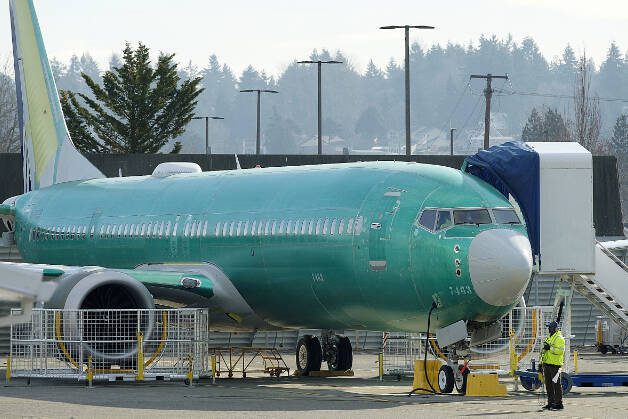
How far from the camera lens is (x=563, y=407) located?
86.4 ft

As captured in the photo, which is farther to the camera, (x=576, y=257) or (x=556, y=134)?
(x=556, y=134)

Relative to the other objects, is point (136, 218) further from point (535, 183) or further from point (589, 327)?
point (589, 327)

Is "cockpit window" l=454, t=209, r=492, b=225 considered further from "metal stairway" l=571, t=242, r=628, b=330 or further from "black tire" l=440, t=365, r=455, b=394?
"metal stairway" l=571, t=242, r=628, b=330

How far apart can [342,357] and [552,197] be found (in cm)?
767

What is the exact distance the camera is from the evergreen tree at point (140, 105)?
8481 centimetres

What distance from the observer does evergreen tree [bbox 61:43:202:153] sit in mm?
84812

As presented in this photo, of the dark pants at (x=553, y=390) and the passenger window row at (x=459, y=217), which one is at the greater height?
the passenger window row at (x=459, y=217)

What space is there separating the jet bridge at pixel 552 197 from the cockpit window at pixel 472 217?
6.38 ft

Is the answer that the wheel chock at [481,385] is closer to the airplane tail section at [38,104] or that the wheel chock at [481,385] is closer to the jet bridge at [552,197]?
the jet bridge at [552,197]

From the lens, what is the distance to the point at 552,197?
30.3 meters

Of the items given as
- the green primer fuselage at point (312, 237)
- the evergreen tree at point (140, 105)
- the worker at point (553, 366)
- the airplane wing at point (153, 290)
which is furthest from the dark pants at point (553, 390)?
the evergreen tree at point (140, 105)

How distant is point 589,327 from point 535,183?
2400cm

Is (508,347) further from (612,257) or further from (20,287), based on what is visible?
(20,287)

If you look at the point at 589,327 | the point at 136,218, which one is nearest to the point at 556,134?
the point at 589,327
